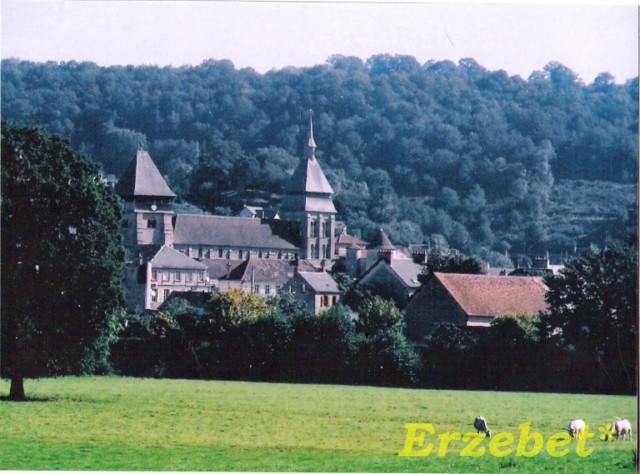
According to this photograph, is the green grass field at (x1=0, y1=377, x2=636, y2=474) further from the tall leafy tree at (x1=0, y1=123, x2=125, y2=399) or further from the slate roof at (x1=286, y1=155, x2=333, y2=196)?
the slate roof at (x1=286, y1=155, x2=333, y2=196)

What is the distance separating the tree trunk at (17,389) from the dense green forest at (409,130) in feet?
16.2

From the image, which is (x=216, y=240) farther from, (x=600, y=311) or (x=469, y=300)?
(x=600, y=311)

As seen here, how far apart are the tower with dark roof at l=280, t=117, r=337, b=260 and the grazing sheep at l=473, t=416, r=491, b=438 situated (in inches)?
1679

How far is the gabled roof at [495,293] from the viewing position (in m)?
35.3

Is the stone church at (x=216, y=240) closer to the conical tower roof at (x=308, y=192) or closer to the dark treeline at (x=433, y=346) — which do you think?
the conical tower roof at (x=308, y=192)

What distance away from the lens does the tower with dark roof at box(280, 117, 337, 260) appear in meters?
67.8

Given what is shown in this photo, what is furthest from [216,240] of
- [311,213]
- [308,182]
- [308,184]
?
[308,182]

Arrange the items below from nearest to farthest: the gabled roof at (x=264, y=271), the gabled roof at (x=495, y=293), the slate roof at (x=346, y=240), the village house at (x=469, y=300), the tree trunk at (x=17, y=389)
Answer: the tree trunk at (x=17, y=389)
the gabled roof at (x=495, y=293)
the village house at (x=469, y=300)
the gabled roof at (x=264, y=271)
the slate roof at (x=346, y=240)

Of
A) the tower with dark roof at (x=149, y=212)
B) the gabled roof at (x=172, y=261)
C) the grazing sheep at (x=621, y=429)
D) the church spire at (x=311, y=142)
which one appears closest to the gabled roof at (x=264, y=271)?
the gabled roof at (x=172, y=261)

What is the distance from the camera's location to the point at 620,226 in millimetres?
30406

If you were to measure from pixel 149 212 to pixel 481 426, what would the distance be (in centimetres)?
4276

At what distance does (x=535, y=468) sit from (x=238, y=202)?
61420mm

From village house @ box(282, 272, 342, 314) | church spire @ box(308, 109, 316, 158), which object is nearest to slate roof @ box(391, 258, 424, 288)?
village house @ box(282, 272, 342, 314)

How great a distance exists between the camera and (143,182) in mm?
52594
